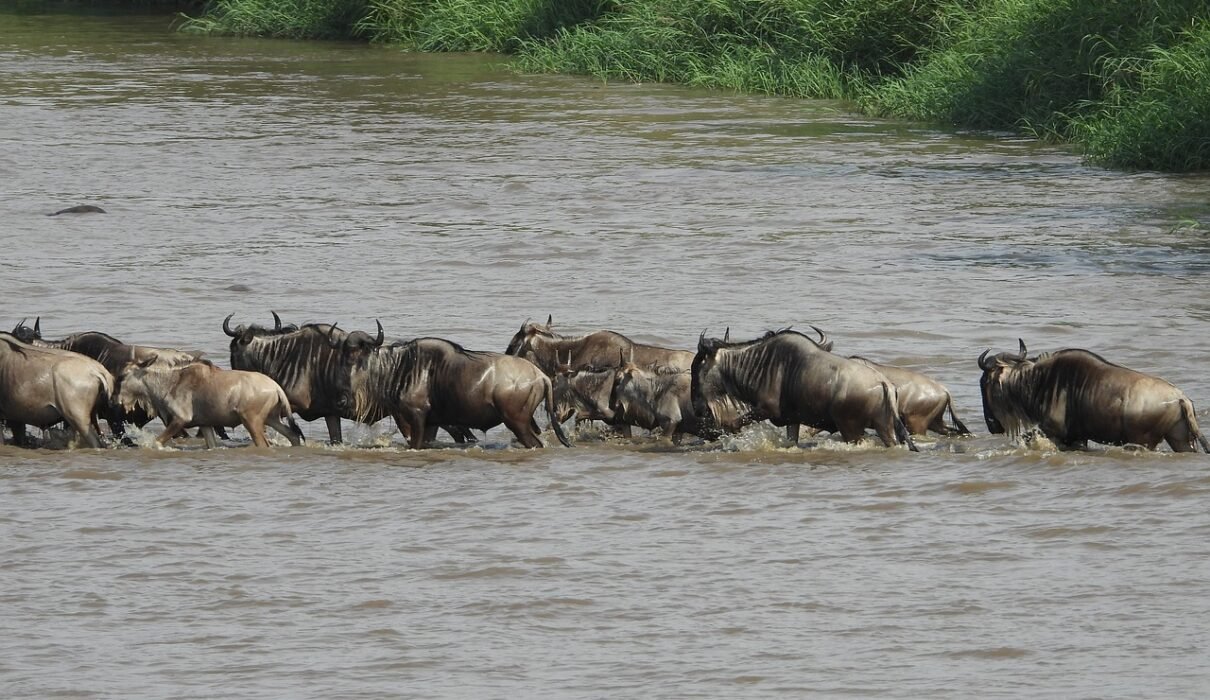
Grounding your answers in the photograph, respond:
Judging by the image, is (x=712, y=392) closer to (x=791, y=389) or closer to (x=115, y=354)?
(x=791, y=389)

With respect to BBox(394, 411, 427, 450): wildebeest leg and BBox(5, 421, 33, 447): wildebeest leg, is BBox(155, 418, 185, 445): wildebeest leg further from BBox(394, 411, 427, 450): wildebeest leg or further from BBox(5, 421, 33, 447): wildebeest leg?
BBox(394, 411, 427, 450): wildebeest leg

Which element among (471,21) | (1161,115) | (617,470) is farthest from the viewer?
(471,21)

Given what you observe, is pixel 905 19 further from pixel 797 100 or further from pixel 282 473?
pixel 282 473

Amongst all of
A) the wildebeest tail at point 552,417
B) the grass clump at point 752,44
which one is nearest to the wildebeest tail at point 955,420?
the wildebeest tail at point 552,417

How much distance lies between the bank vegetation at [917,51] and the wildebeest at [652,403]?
10.3m

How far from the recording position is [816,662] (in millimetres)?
6844

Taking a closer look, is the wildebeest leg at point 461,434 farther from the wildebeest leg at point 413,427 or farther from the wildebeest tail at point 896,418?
the wildebeest tail at point 896,418

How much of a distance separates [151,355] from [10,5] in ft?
120

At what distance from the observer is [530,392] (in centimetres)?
984

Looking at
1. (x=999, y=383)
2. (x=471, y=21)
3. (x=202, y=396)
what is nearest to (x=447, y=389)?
(x=202, y=396)

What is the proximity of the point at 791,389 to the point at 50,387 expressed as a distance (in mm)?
3650

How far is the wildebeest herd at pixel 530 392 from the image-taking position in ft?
31.1

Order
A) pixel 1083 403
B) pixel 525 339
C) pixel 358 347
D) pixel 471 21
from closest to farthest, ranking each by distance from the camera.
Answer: pixel 1083 403
pixel 358 347
pixel 525 339
pixel 471 21

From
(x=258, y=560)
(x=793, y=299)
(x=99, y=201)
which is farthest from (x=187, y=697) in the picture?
(x=99, y=201)
